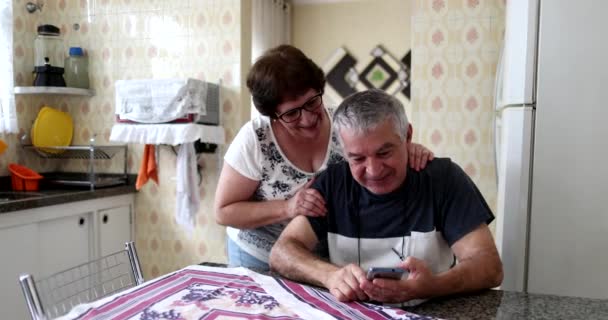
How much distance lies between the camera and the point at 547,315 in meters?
0.89

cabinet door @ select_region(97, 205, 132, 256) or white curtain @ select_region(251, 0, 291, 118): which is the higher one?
white curtain @ select_region(251, 0, 291, 118)

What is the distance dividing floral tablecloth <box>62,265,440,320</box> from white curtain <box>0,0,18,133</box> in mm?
2192

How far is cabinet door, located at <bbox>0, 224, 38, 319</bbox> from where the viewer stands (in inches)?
85.3

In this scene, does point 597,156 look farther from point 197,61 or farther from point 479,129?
point 197,61

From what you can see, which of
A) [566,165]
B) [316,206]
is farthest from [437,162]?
[566,165]

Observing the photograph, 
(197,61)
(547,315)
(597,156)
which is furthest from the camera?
(197,61)

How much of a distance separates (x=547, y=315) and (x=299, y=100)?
849 millimetres

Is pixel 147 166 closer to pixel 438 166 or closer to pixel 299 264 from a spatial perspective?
pixel 299 264

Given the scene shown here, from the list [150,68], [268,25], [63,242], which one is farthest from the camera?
[268,25]

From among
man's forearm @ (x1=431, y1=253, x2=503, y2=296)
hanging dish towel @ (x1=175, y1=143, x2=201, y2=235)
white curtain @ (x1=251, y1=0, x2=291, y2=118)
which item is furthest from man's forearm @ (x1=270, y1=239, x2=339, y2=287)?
white curtain @ (x1=251, y1=0, x2=291, y2=118)

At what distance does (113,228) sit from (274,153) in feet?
5.79

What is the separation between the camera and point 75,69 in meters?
3.05

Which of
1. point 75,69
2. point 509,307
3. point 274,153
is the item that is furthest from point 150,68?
point 509,307

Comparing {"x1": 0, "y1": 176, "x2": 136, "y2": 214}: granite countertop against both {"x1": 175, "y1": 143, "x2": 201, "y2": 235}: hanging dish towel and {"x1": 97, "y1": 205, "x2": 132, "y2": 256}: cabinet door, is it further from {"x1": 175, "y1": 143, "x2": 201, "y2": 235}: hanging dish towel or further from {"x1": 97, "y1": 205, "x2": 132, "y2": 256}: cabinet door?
{"x1": 175, "y1": 143, "x2": 201, "y2": 235}: hanging dish towel
